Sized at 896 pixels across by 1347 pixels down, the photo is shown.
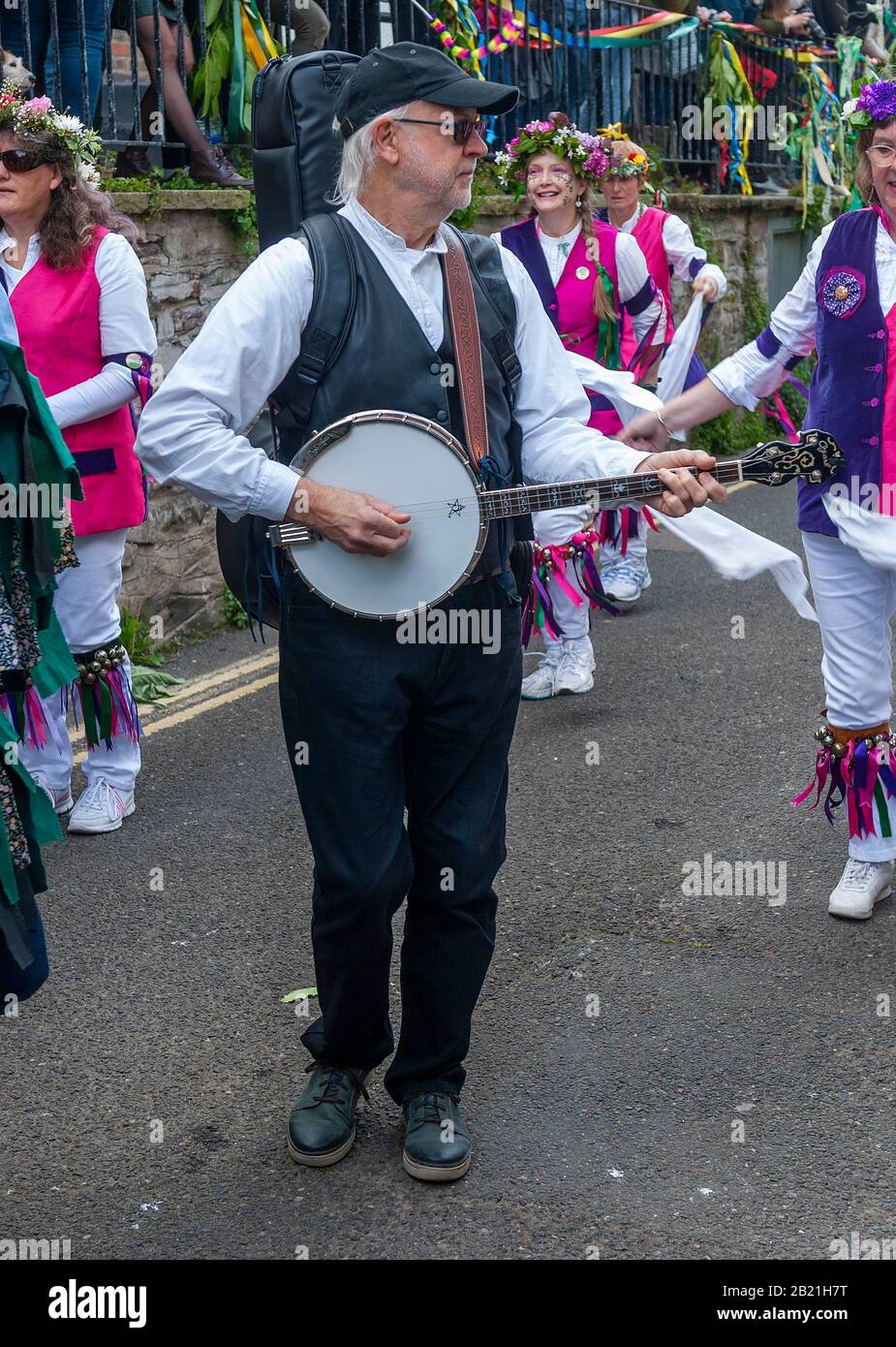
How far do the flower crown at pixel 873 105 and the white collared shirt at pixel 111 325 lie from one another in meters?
2.25

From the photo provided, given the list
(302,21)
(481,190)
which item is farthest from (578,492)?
(481,190)

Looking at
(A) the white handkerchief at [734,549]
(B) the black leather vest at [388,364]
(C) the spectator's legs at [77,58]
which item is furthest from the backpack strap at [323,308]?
(C) the spectator's legs at [77,58]

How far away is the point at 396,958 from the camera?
4531 millimetres

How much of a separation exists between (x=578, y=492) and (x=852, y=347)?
1.38 meters

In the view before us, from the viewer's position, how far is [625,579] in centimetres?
859

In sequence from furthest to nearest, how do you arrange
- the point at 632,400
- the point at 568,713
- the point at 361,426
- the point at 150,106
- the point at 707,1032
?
the point at 150,106, the point at 568,713, the point at 707,1032, the point at 632,400, the point at 361,426

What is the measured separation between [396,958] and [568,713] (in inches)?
94.8

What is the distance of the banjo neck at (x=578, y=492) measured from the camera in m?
3.25

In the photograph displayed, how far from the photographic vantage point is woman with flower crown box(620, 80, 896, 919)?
428cm

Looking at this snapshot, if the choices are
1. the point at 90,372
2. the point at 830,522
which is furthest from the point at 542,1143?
the point at 90,372

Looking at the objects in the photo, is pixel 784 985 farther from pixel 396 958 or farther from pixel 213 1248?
pixel 213 1248

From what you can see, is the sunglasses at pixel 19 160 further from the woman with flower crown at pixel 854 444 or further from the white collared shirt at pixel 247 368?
the white collared shirt at pixel 247 368

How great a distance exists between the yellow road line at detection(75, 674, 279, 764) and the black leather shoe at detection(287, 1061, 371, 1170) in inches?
118

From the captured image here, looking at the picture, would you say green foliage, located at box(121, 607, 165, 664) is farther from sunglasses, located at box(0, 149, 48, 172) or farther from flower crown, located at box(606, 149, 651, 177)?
flower crown, located at box(606, 149, 651, 177)
